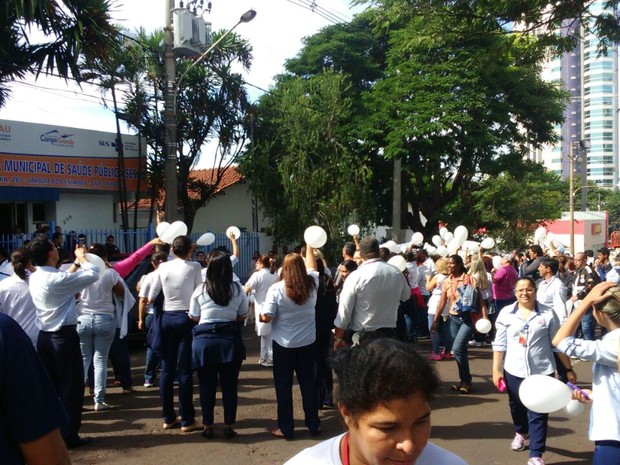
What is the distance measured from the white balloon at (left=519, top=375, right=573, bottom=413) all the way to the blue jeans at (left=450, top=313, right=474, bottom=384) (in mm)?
4626

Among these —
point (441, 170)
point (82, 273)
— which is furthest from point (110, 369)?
point (441, 170)

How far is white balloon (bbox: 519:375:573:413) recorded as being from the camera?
10.6 ft

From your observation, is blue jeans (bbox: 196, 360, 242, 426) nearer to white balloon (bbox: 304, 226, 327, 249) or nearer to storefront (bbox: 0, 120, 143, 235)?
white balloon (bbox: 304, 226, 327, 249)

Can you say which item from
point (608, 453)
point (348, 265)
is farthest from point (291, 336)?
point (608, 453)

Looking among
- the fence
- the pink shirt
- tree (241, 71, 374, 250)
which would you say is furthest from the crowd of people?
tree (241, 71, 374, 250)

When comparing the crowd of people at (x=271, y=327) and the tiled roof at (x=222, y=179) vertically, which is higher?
the tiled roof at (x=222, y=179)

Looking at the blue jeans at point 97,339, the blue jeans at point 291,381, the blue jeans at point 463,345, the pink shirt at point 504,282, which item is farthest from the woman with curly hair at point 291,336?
the pink shirt at point 504,282

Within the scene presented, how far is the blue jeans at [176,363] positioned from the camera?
623cm

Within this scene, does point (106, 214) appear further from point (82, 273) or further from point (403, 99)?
point (82, 273)

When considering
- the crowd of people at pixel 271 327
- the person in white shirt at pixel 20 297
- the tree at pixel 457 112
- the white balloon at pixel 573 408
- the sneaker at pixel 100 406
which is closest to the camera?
the white balloon at pixel 573 408

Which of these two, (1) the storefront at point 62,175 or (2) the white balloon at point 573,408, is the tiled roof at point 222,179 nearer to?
(1) the storefront at point 62,175

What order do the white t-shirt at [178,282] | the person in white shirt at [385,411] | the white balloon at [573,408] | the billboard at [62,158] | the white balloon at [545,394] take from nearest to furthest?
the person in white shirt at [385,411] → the white balloon at [545,394] → the white balloon at [573,408] → the white t-shirt at [178,282] → the billboard at [62,158]

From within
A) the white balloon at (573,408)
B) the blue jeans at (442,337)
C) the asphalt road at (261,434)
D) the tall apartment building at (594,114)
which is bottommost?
the asphalt road at (261,434)

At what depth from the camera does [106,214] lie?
20156mm
